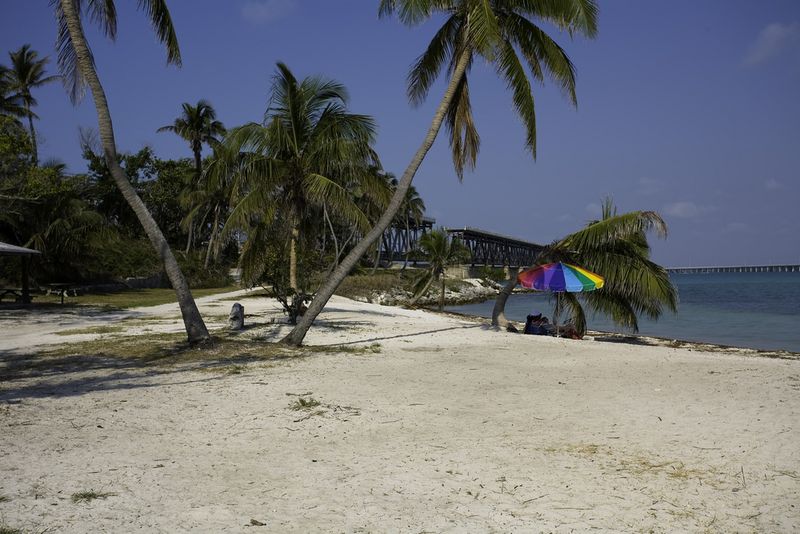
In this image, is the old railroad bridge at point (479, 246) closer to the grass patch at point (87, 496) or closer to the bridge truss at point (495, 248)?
the bridge truss at point (495, 248)

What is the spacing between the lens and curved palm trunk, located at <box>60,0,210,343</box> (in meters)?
10.5

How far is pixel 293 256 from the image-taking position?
1603cm

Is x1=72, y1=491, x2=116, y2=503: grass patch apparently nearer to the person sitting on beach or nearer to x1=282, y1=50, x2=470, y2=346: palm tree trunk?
x1=282, y1=50, x2=470, y2=346: palm tree trunk

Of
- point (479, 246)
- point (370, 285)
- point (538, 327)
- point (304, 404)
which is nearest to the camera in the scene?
point (304, 404)

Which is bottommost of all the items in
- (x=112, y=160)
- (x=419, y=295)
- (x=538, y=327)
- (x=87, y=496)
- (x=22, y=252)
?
(x=87, y=496)

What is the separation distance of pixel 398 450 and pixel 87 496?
2532mm

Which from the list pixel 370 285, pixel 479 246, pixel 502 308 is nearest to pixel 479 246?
pixel 479 246

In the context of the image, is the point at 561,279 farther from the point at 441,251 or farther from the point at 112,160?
the point at 441,251

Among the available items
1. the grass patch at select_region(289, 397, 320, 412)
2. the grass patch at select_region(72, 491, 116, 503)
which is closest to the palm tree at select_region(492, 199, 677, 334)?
the grass patch at select_region(289, 397, 320, 412)

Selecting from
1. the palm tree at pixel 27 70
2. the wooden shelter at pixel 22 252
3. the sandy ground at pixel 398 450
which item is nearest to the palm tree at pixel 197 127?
the palm tree at pixel 27 70

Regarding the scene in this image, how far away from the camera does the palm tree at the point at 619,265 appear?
52.3 feet

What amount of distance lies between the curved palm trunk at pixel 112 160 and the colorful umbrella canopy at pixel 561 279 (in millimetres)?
8831

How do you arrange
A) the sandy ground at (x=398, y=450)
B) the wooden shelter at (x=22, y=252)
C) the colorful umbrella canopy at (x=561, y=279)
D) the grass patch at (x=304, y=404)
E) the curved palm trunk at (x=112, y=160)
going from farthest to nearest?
the wooden shelter at (x=22, y=252)
the colorful umbrella canopy at (x=561, y=279)
the curved palm trunk at (x=112, y=160)
the grass patch at (x=304, y=404)
the sandy ground at (x=398, y=450)

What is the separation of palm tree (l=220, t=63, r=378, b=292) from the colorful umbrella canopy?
531 cm
